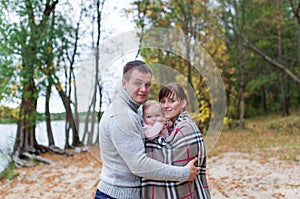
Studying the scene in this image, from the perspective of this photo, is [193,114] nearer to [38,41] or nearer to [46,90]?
[38,41]

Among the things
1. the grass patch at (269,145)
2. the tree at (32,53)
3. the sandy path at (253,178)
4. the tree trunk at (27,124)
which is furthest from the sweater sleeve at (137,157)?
the tree trunk at (27,124)

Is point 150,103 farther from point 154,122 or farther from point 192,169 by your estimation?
point 192,169

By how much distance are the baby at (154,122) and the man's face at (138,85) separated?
7 centimetres

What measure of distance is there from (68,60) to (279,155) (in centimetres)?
623

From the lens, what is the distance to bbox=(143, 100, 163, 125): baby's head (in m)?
1.72

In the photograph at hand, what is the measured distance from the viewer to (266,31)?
64.2ft

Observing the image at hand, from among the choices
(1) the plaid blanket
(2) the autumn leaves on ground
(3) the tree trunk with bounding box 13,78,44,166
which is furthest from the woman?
(3) the tree trunk with bounding box 13,78,44,166

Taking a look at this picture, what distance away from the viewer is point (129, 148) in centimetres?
159

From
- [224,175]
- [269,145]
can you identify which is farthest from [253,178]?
[269,145]

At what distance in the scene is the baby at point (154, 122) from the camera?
64.7 inches

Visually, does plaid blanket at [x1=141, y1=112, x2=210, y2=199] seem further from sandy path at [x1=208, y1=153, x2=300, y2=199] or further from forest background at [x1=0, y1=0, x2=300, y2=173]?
sandy path at [x1=208, y1=153, x2=300, y2=199]

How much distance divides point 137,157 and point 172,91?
14.6 inches

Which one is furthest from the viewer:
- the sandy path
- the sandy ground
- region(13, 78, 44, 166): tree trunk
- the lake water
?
region(13, 78, 44, 166): tree trunk

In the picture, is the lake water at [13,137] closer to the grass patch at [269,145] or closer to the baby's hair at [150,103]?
the grass patch at [269,145]
